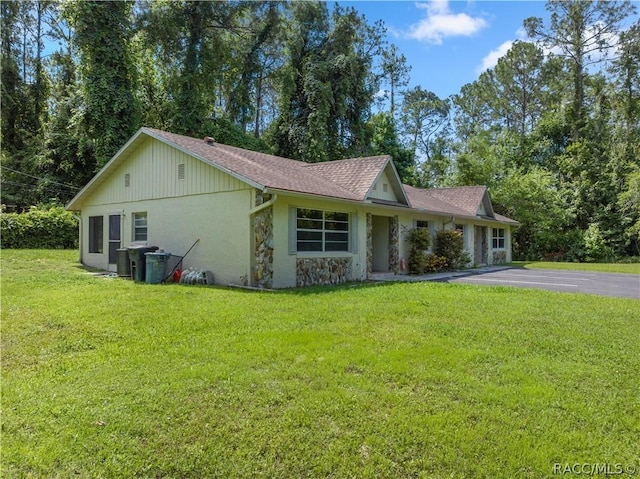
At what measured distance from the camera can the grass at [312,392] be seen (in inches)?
116

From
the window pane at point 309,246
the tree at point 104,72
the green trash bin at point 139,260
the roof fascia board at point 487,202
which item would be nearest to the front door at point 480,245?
the roof fascia board at point 487,202

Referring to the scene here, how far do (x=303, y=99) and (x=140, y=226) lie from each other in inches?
716

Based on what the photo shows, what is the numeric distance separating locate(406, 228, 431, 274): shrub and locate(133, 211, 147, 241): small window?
9.24 m

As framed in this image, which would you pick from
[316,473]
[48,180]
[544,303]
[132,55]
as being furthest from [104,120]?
[316,473]

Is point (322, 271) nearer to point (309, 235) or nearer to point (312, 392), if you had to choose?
point (309, 235)

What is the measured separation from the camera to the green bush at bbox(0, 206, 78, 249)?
63.6 ft

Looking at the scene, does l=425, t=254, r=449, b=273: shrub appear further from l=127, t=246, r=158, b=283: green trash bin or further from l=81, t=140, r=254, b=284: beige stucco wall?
l=127, t=246, r=158, b=283: green trash bin

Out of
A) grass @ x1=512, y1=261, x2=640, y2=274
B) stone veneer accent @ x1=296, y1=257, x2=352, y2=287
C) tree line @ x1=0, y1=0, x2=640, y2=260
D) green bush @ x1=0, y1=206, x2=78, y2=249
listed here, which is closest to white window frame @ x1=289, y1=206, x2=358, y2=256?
stone veneer accent @ x1=296, y1=257, x2=352, y2=287

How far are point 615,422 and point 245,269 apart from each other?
8.37 meters

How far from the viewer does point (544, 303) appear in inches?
337

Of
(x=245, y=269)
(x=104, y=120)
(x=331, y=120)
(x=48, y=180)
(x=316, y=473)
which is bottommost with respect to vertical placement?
(x=316, y=473)

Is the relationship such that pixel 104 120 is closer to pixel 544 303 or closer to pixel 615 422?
pixel 544 303

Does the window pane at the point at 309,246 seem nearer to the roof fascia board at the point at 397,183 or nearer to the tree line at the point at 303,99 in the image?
the roof fascia board at the point at 397,183

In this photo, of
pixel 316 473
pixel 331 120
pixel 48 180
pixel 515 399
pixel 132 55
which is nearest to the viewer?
pixel 316 473
